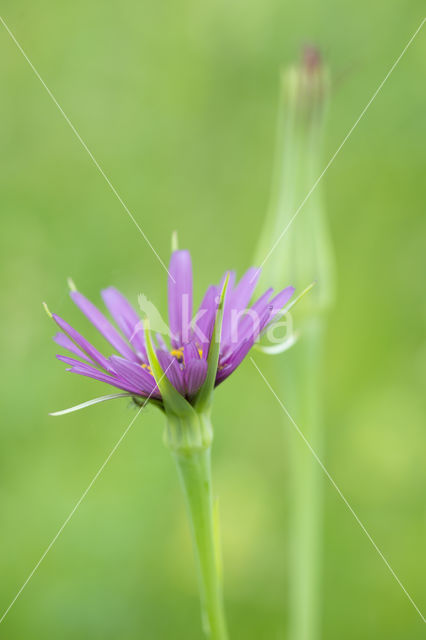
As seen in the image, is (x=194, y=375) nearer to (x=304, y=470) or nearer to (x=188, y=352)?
(x=188, y=352)

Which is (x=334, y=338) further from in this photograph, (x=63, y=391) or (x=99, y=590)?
(x=99, y=590)

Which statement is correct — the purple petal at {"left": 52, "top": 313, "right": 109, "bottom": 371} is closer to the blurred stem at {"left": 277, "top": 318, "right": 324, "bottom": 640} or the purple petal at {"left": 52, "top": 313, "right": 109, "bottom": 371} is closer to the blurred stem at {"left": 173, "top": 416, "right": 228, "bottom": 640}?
the blurred stem at {"left": 173, "top": 416, "right": 228, "bottom": 640}

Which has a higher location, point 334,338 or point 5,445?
point 5,445

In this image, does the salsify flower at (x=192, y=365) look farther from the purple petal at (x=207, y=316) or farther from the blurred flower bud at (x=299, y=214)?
the blurred flower bud at (x=299, y=214)

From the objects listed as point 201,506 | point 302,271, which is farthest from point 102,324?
point 302,271

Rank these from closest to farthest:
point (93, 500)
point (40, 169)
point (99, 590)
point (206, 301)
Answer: point (206, 301), point (99, 590), point (93, 500), point (40, 169)

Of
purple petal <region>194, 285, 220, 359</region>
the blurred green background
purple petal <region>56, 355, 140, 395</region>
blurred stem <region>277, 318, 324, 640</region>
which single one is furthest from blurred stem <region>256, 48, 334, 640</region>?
purple petal <region>56, 355, 140, 395</region>

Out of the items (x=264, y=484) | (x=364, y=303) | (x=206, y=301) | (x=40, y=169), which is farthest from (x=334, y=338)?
(x=206, y=301)

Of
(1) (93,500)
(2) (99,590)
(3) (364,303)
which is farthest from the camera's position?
(3) (364,303)
